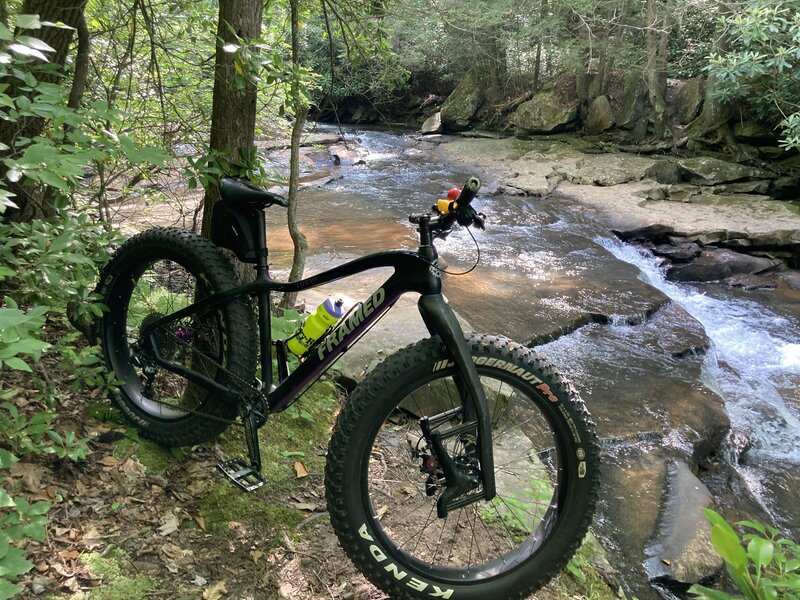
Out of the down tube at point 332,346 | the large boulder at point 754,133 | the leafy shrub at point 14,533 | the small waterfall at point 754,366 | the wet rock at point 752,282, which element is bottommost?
the small waterfall at point 754,366

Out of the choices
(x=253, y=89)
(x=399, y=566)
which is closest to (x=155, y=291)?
(x=253, y=89)

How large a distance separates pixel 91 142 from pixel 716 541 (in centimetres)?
283

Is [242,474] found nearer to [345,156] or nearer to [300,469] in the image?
[300,469]

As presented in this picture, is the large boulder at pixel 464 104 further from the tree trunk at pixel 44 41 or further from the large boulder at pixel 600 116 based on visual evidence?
the tree trunk at pixel 44 41

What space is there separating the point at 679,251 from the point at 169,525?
9.46 meters

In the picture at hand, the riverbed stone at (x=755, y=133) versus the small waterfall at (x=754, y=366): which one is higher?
the riverbed stone at (x=755, y=133)

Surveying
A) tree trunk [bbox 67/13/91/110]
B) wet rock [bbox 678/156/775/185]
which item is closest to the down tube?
tree trunk [bbox 67/13/91/110]

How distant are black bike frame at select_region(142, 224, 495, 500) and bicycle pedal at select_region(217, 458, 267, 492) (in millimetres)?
275

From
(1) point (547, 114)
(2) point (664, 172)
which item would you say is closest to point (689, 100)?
(2) point (664, 172)

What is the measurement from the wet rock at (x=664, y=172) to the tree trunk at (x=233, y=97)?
41.4 ft

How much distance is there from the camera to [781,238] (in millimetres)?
9531

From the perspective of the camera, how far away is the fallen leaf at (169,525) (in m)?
2.38

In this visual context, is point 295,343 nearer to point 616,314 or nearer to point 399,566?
point 399,566

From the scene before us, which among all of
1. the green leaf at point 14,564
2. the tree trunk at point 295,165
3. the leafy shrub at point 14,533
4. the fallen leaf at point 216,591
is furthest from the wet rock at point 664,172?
the green leaf at point 14,564
